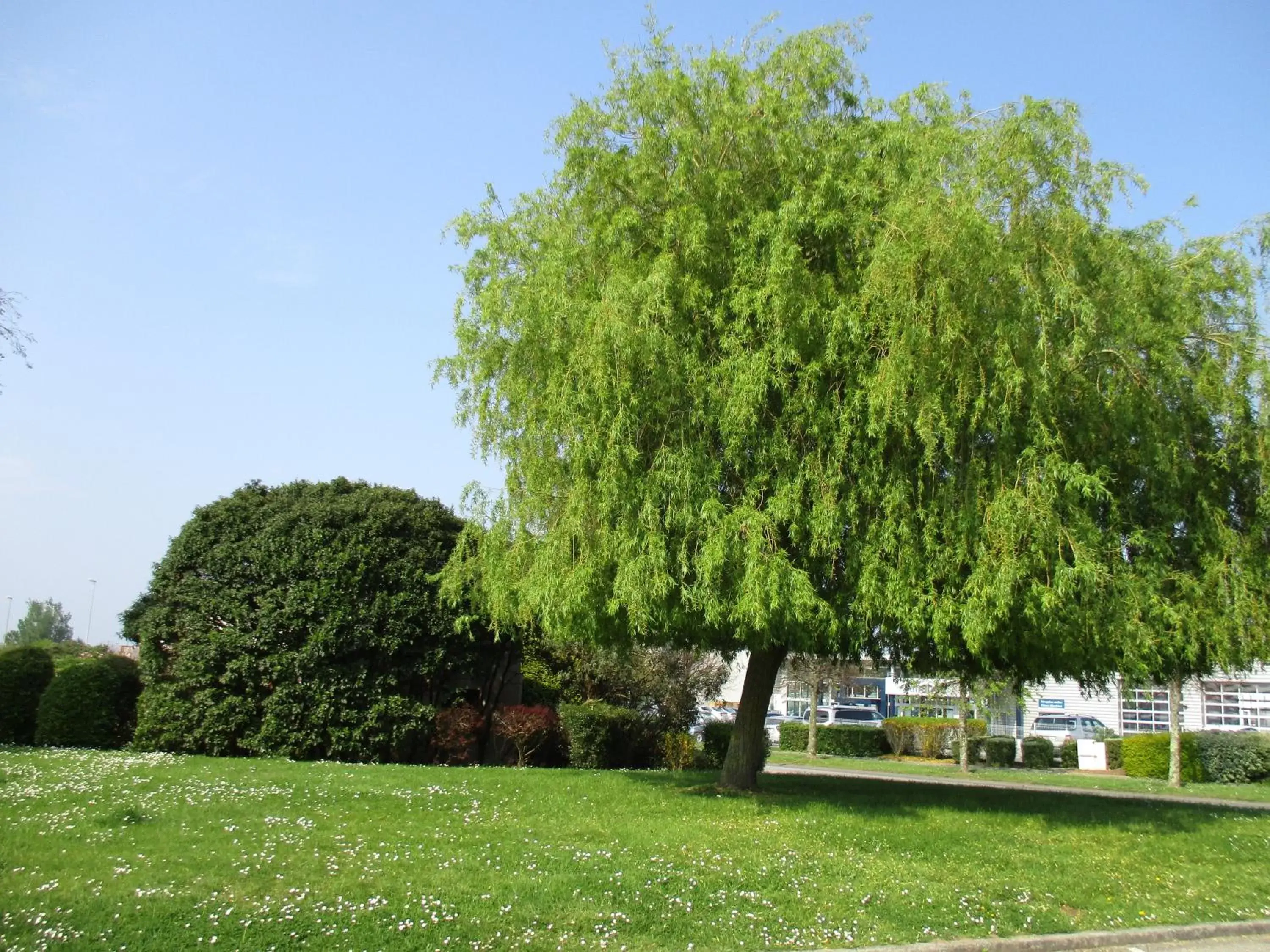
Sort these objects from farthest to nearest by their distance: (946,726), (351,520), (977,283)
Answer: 1. (946,726)
2. (351,520)
3. (977,283)

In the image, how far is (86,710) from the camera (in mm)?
17422

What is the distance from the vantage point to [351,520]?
1748 cm

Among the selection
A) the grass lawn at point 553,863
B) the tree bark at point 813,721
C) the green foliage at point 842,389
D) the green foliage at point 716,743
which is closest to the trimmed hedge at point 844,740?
the tree bark at point 813,721

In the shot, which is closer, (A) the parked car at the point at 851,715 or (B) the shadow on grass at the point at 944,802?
(B) the shadow on grass at the point at 944,802

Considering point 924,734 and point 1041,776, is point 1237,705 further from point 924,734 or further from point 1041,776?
point 1041,776

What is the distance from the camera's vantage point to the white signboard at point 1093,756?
3244 cm

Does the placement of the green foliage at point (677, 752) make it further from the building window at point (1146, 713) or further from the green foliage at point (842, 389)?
the building window at point (1146, 713)

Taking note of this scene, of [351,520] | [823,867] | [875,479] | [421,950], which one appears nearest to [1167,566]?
[875,479]

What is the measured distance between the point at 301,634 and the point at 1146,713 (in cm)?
3691

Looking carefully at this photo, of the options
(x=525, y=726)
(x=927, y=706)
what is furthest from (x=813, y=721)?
(x=525, y=726)

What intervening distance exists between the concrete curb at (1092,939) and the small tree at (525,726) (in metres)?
11.5

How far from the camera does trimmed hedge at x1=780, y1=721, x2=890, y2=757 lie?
3753 centimetres

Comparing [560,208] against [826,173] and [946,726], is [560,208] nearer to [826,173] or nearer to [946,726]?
[826,173]

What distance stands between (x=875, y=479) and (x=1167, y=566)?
4310 mm
